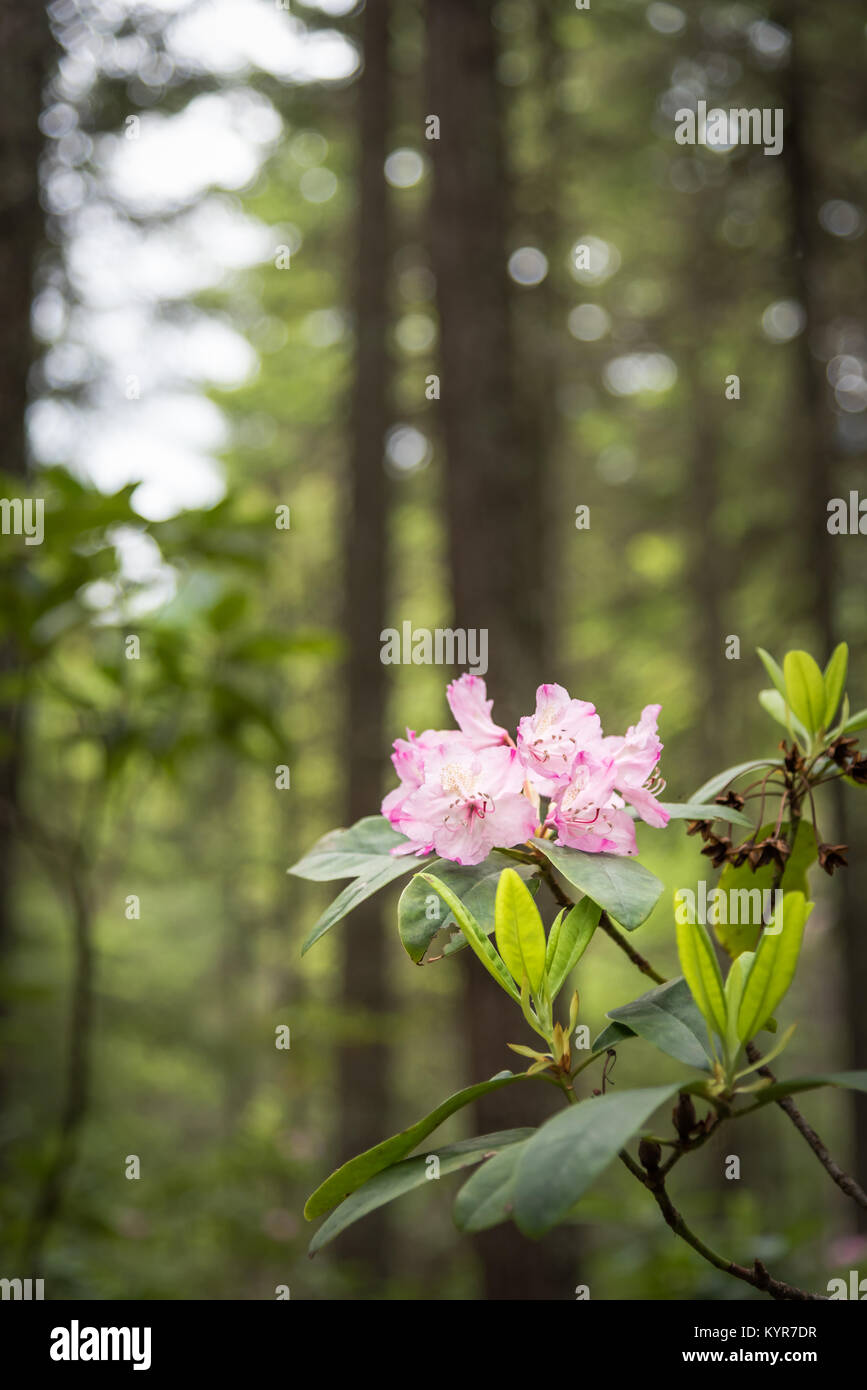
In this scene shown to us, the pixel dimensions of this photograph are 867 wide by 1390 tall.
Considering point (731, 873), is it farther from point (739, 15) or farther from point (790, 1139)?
point (790, 1139)

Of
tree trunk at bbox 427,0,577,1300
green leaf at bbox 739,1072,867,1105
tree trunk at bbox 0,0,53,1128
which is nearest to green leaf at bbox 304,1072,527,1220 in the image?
green leaf at bbox 739,1072,867,1105

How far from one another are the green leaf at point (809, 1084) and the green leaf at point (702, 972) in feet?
0.21

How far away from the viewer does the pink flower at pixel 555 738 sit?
1.03 metres

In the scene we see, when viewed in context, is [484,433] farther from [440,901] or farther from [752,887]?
[440,901]

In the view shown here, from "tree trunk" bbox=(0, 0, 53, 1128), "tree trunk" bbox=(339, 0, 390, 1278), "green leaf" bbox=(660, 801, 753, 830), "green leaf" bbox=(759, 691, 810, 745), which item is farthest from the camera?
"tree trunk" bbox=(339, 0, 390, 1278)

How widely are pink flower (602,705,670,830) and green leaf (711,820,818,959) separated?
0.16 m

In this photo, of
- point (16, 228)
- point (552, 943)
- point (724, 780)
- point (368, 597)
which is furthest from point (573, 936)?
point (368, 597)

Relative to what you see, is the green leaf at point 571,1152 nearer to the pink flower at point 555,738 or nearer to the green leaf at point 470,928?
the green leaf at point 470,928

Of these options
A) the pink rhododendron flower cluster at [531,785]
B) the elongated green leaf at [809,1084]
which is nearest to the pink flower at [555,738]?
the pink rhododendron flower cluster at [531,785]

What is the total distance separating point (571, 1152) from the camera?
0.79 m

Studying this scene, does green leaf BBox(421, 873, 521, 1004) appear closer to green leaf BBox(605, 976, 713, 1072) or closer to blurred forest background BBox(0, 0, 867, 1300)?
green leaf BBox(605, 976, 713, 1072)

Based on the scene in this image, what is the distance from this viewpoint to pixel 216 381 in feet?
32.9

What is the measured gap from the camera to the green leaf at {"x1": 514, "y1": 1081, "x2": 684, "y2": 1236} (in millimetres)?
752
